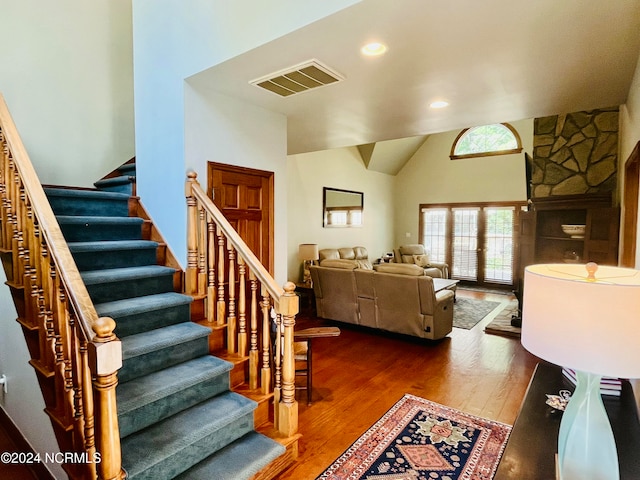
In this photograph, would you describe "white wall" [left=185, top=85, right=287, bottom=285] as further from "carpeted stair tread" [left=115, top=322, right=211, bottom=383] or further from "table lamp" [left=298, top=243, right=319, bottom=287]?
"table lamp" [left=298, top=243, right=319, bottom=287]

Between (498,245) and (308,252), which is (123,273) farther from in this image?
(498,245)

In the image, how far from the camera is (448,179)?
917cm

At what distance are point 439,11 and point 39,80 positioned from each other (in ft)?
13.0

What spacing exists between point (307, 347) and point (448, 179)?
296 inches

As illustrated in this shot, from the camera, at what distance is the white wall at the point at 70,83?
3465 mm

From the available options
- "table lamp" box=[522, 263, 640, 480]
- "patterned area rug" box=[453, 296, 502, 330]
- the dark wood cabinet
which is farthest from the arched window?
"table lamp" box=[522, 263, 640, 480]

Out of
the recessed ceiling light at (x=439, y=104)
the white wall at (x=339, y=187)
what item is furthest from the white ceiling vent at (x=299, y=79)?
the white wall at (x=339, y=187)

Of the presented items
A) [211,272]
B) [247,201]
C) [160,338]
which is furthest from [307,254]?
[160,338]

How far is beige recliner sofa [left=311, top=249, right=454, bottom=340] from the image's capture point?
14.3 feet

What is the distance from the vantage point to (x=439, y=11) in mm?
1798

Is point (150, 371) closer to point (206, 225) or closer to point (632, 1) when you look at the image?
point (206, 225)

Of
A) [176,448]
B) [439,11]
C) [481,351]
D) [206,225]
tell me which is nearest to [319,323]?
[481,351]

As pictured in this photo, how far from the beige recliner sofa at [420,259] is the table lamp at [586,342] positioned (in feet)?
24.1

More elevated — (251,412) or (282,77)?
(282,77)
